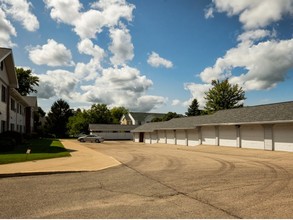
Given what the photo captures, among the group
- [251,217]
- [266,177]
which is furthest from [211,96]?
[251,217]

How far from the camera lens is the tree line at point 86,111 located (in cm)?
7175

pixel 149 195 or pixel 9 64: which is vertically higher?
pixel 9 64

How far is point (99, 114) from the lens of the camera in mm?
91438

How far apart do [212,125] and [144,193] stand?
88.2 ft

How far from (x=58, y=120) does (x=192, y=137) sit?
→ 6045 cm

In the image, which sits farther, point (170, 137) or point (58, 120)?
point (58, 120)

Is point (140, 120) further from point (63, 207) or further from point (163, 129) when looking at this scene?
point (63, 207)

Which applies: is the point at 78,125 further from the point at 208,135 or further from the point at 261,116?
the point at 261,116

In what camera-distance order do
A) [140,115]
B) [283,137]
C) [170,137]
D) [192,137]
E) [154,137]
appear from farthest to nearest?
[140,115]
[154,137]
[170,137]
[192,137]
[283,137]

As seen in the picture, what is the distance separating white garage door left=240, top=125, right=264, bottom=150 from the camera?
1086 inches

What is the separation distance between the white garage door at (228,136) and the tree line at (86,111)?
4550 cm

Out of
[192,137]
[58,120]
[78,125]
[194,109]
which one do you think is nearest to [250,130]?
[192,137]

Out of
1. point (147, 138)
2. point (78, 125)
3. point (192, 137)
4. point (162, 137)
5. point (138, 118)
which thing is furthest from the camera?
point (138, 118)

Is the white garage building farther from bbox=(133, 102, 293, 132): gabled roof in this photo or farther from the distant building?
the distant building
